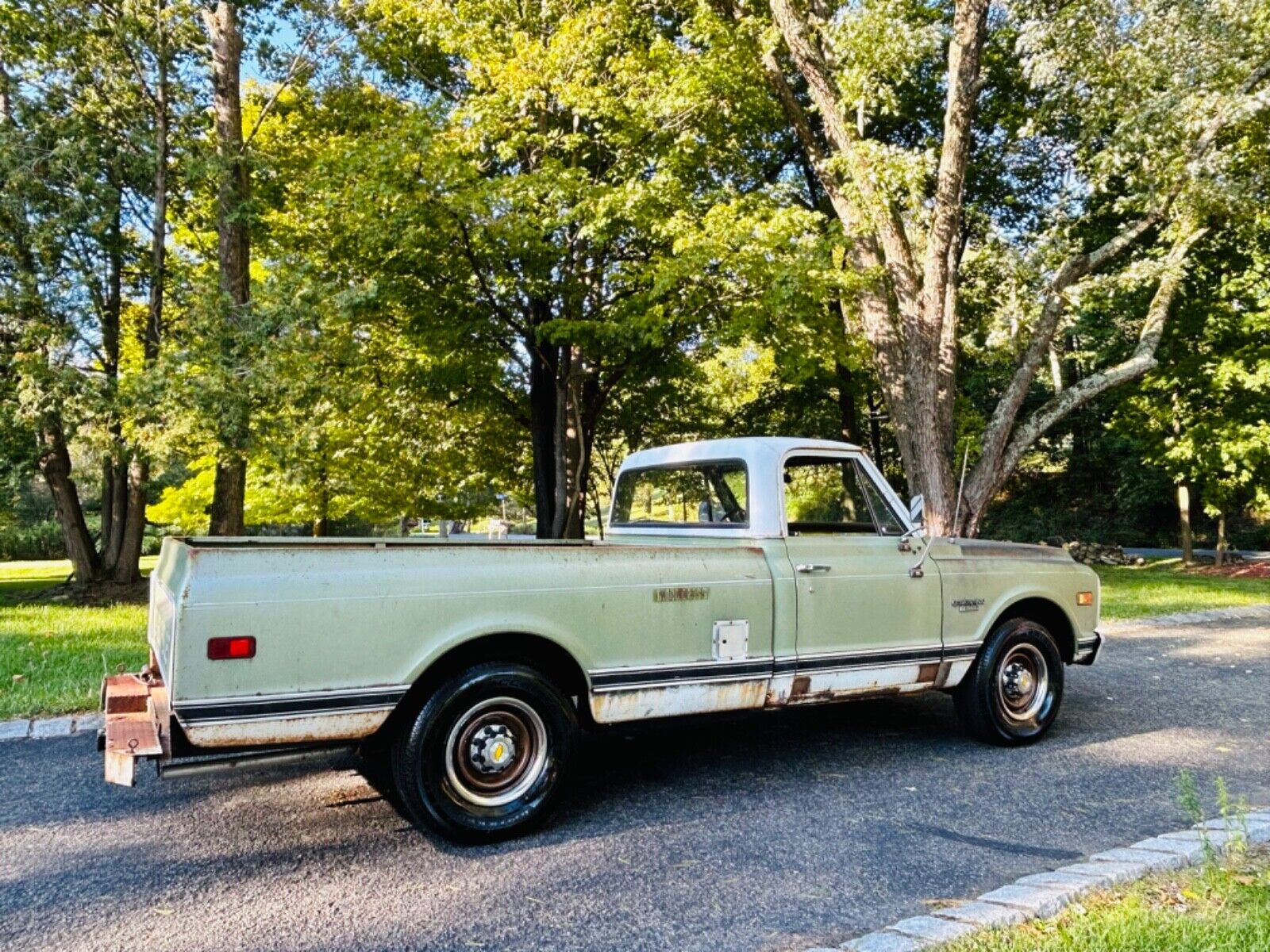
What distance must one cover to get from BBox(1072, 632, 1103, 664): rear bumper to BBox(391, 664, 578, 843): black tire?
3.79 metres

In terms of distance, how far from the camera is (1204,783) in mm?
5051

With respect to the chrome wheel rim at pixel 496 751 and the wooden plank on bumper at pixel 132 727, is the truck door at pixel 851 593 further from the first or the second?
the wooden plank on bumper at pixel 132 727

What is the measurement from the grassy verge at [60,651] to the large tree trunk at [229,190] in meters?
2.10

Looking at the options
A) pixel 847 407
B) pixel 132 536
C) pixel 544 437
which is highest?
pixel 847 407

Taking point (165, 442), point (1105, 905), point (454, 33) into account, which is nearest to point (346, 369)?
point (165, 442)

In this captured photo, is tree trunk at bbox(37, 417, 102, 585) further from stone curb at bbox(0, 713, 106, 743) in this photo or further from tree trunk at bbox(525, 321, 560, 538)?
stone curb at bbox(0, 713, 106, 743)

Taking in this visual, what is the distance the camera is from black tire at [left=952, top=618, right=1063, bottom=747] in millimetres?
5707

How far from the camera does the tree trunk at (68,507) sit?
13.7 m

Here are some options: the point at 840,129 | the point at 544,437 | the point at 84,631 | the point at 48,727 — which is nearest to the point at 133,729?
the point at 48,727

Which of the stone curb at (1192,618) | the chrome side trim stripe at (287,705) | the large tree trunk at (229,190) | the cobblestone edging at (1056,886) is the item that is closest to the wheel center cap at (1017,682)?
the cobblestone edging at (1056,886)

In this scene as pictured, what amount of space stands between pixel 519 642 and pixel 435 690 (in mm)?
447

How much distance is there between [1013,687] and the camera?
19.4 ft

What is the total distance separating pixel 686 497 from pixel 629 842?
2445 mm

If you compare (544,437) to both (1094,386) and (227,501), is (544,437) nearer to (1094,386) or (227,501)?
(227,501)
